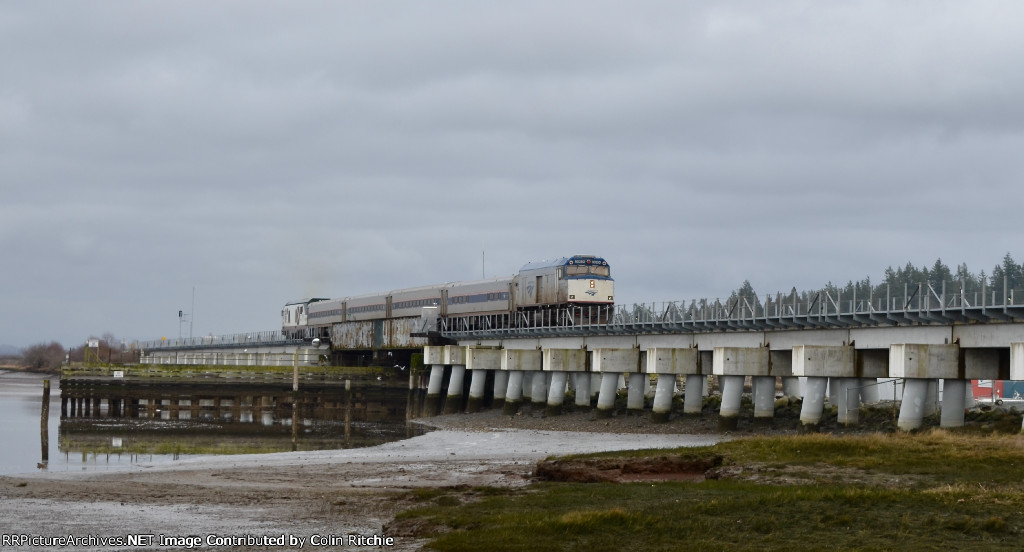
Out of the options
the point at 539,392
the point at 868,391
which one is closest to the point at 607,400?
the point at 539,392

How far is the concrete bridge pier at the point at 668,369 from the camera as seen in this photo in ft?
206

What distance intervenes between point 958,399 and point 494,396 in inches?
1748

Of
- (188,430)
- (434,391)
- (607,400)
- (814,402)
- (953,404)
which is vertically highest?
(953,404)

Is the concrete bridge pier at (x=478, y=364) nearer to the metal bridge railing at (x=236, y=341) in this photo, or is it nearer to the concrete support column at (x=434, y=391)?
the concrete support column at (x=434, y=391)

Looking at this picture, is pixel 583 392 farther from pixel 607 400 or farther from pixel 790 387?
pixel 790 387

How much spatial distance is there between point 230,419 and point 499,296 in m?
22.2

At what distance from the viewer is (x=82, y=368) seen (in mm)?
90312

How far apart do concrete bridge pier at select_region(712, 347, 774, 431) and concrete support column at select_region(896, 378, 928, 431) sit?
12.0m

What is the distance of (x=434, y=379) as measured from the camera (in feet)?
293

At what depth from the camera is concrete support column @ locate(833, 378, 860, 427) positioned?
170 feet

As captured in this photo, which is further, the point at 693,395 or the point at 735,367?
the point at 693,395

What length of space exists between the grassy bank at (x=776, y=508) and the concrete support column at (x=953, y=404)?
11572 mm

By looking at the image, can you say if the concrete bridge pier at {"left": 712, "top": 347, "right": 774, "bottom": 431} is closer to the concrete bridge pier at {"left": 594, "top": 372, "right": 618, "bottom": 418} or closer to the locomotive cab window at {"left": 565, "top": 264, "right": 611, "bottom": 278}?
the concrete bridge pier at {"left": 594, "top": 372, "right": 618, "bottom": 418}

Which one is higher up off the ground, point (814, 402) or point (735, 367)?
point (735, 367)
